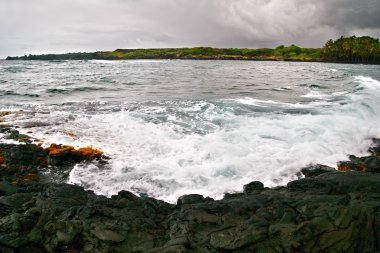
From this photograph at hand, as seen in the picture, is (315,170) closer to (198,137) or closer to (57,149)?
(198,137)

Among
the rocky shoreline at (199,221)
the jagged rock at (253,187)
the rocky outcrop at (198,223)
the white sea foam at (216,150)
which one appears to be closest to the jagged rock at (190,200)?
the rocky shoreline at (199,221)

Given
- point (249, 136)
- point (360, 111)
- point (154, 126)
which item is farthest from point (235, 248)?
point (360, 111)

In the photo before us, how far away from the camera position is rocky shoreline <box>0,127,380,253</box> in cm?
526

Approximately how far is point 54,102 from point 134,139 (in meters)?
12.4

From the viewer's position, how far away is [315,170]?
984cm

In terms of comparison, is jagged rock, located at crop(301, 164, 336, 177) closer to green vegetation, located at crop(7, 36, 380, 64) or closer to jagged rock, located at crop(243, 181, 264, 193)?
jagged rock, located at crop(243, 181, 264, 193)

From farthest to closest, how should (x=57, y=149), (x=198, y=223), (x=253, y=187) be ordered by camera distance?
(x=57, y=149), (x=253, y=187), (x=198, y=223)

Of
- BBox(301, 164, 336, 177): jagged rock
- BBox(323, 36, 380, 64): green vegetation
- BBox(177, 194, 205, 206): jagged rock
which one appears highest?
BBox(323, 36, 380, 64): green vegetation

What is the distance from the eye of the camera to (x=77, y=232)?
5.59 metres

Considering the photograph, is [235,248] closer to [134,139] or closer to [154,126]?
[134,139]

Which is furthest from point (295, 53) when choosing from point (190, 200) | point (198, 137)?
point (190, 200)

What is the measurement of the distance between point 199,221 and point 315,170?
18.0 feet

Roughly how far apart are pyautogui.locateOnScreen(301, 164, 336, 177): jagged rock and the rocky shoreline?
2313 mm

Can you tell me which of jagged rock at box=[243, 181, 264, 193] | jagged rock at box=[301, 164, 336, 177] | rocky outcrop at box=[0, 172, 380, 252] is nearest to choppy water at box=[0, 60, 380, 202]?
jagged rock at box=[301, 164, 336, 177]
